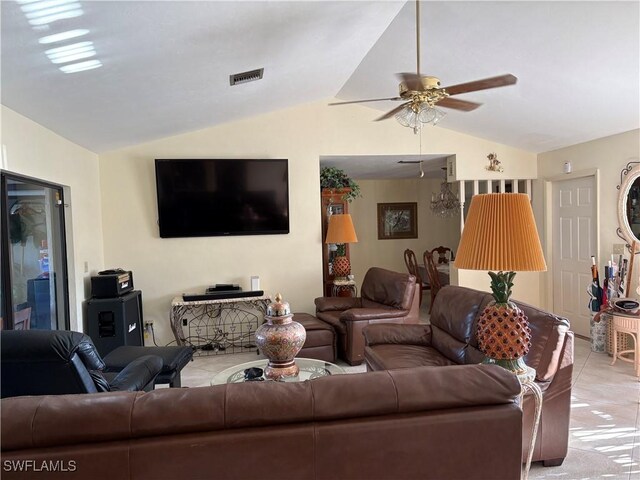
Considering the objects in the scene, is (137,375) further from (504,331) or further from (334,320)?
(334,320)

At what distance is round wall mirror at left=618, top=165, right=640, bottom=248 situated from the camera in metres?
4.16

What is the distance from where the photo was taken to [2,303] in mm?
2801

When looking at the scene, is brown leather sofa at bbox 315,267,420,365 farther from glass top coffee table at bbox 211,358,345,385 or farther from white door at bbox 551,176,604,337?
white door at bbox 551,176,604,337

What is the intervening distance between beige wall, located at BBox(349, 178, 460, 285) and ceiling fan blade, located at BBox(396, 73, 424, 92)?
17.9 feet

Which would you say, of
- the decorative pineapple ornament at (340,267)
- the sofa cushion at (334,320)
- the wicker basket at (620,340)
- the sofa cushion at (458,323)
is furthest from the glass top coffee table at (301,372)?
the wicker basket at (620,340)

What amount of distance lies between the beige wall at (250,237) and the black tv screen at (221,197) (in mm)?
156

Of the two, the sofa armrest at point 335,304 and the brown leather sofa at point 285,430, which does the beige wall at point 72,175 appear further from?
the sofa armrest at point 335,304

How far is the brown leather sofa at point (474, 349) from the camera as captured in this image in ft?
7.41

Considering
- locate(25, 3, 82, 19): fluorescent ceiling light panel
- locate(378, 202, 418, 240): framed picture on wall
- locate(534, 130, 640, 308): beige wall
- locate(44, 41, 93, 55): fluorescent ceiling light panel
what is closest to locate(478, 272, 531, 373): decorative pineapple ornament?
locate(25, 3, 82, 19): fluorescent ceiling light panel

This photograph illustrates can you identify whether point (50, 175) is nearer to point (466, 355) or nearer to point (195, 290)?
point (195, 290)

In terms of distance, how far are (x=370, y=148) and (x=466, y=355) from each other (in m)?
3.20

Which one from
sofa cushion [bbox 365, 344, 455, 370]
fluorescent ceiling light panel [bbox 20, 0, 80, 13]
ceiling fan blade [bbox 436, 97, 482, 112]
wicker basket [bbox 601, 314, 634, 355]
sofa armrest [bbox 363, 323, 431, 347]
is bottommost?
wicker basket [bbox 601, 314, 634, 355]

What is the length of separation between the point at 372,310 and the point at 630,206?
293cm

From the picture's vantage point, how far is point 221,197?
4.94 m
